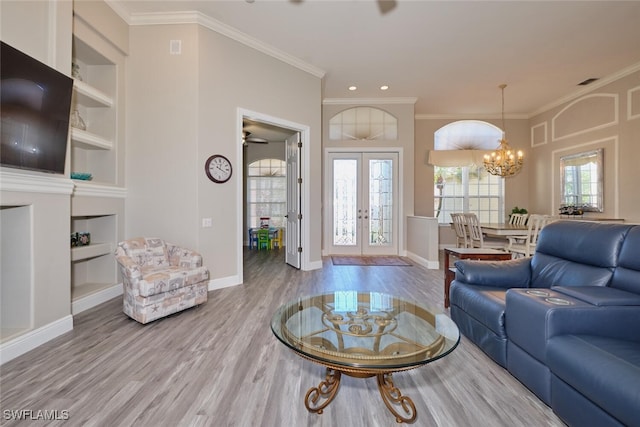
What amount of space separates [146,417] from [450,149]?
310 inches

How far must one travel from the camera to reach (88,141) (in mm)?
3287

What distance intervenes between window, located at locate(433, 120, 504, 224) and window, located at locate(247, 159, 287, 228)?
13.9 ft

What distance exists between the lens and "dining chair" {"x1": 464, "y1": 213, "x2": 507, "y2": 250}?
4910 millimetres

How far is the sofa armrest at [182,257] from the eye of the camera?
10.8ft

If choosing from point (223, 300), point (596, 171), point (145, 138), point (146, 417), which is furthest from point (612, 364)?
point (596, 171)

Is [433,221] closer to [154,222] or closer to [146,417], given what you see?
[154,222]

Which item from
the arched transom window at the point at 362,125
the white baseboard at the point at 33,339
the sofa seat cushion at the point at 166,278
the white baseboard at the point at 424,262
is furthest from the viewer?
the arched transom window at the point at 362,125

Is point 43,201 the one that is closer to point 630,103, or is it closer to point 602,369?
point 602,369

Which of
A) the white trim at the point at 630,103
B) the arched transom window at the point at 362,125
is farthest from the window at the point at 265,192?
the white trim at the point at 630,103

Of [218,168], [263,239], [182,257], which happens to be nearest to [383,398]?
[182,257]

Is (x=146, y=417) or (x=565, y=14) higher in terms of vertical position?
(x=565, y=14)

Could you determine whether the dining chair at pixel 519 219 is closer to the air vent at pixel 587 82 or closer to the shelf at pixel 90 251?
the air vent at pixel 587 82

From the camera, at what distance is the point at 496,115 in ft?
24.2

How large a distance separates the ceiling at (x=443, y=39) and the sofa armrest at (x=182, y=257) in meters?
3.02
